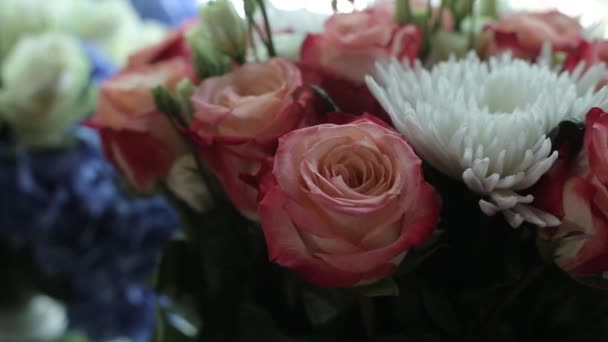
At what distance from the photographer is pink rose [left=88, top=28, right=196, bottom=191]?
0.41m

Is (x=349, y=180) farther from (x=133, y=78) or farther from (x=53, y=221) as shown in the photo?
(x=53, y=221)

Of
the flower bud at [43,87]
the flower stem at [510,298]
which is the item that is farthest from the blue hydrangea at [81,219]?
the flower stem at [510,298]

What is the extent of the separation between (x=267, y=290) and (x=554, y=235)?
189 millimetres

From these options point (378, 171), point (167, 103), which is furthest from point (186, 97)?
point (378, 171)

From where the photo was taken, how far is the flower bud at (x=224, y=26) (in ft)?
1.23

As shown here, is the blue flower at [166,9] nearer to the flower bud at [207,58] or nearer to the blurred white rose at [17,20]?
the blurred white rose at [17,20]

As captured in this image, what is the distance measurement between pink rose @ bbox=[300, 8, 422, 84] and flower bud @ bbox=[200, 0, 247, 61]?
0.13 feet

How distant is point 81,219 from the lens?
0.58m

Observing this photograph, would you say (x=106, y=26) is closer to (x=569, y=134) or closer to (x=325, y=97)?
(x=325, y=97)

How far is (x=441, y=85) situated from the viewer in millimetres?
322

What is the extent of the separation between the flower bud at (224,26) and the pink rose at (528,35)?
0.51 ft

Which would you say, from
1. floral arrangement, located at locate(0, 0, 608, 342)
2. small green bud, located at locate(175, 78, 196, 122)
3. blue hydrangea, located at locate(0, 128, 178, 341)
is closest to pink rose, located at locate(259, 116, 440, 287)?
floral arrangement, located at locate(0, 0, 608, 342)

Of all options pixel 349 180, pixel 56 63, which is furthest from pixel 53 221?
pixel 349 180

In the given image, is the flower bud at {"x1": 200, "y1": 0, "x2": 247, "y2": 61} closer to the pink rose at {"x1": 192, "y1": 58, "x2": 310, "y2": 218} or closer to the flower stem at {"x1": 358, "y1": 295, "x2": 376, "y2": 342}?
the pink rose at {"x1": 192, "y1": 58, "x2": 310, "y2": 218}
